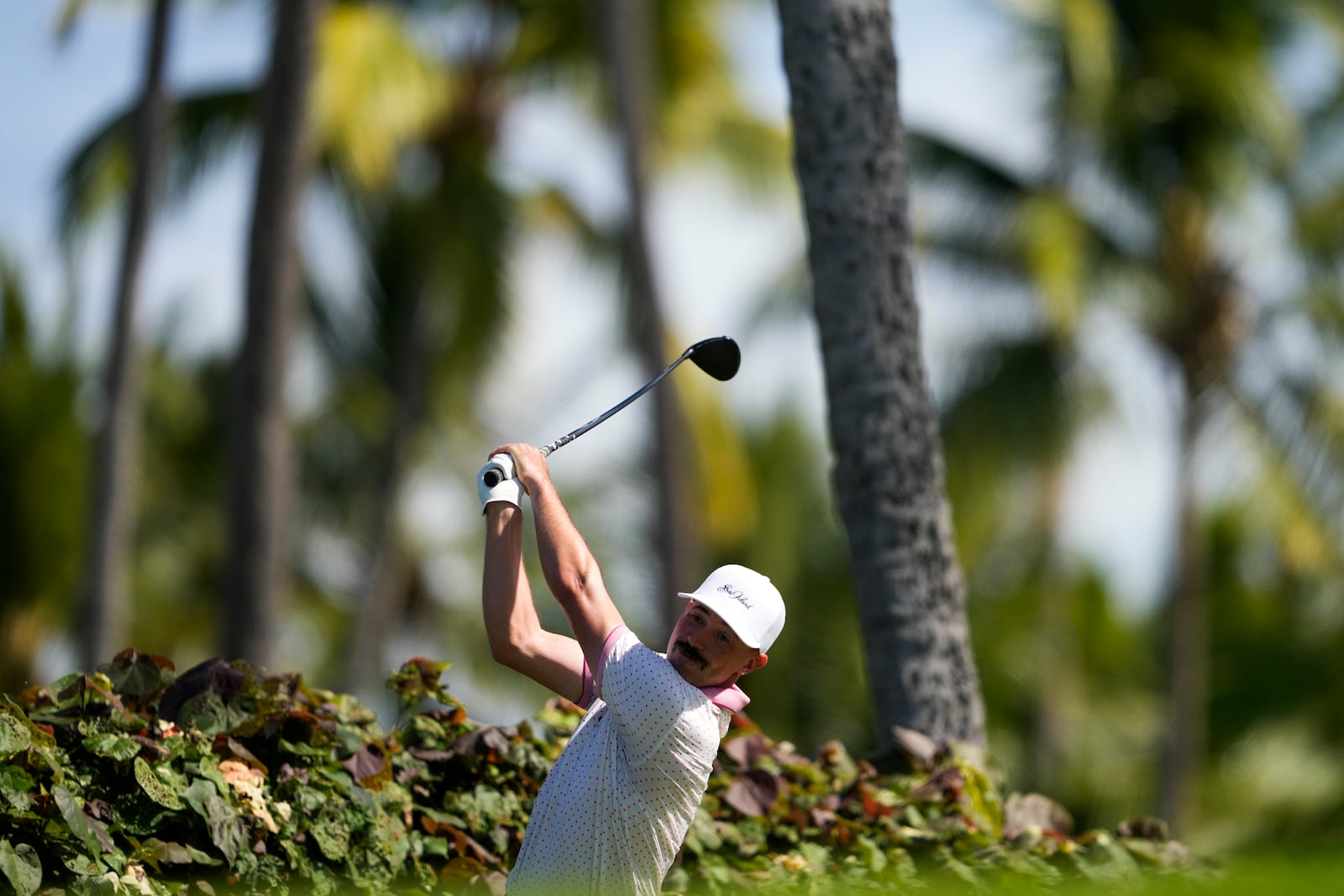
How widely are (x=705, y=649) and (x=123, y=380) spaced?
13249 millimetres

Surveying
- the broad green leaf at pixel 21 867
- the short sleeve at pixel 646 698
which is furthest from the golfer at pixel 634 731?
the broad green leaf at pixel 21 867

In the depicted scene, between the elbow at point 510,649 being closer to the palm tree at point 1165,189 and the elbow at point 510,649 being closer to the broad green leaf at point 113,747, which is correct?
the broad green leaf at point 113,747

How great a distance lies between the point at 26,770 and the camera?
4.36 metres

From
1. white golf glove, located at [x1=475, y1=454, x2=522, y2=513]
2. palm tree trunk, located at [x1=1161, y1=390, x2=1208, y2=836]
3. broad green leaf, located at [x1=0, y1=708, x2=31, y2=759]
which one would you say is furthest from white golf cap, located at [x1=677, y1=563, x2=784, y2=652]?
palm tree trunk, located at [x1=1161, y1=390, x2=1208, y2=836]

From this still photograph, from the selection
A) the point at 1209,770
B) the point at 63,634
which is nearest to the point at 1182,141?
the point at 1209,770

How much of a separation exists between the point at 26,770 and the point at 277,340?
836cm

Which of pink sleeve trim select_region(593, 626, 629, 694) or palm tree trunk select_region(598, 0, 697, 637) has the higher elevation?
palm tree trunk select_region(598, 0, 697, 637)

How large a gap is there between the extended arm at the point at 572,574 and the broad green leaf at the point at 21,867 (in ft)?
4.32

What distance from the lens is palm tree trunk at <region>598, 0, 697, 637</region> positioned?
16.2m

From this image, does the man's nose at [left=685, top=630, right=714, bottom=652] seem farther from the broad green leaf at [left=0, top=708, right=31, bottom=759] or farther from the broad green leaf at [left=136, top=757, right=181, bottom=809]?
the broad green leaf at [left=0, top=708, right=31, bottom=759]

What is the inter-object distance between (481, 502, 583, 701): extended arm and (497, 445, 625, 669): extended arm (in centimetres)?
7

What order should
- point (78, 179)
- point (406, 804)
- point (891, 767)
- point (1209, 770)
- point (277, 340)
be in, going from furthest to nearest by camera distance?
point (1209, 770), point (78, 179), point (277, 340), point (891, 767), point (406, 804)

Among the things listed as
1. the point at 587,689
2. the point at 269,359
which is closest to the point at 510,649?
the point at 587,689

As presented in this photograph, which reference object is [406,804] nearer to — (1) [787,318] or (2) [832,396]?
Result: (2) [832,396]
